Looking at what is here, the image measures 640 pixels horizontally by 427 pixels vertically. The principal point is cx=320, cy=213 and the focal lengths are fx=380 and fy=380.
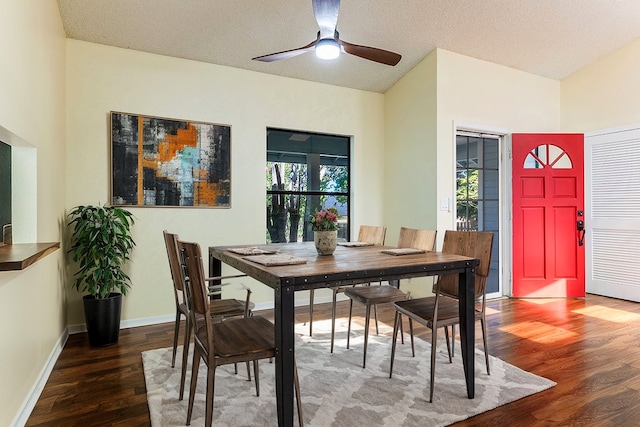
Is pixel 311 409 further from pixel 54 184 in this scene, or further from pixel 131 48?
pixel 131 48

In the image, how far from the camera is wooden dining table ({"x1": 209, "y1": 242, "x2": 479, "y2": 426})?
1.61 metres

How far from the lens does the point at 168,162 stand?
3.75 m

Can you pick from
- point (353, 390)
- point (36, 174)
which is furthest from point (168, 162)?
point (353, 390)

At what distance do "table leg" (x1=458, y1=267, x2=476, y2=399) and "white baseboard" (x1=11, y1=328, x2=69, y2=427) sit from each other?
2.34 meters

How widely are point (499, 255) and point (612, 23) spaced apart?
110 inches

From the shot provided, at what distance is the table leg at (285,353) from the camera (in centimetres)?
160

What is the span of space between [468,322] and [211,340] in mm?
1393

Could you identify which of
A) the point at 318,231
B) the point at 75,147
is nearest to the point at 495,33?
the point at 318,231

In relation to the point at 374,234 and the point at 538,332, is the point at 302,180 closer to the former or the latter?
the point at 374,234

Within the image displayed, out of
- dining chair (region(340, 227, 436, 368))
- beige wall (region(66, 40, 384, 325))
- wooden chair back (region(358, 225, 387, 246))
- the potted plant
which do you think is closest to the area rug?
dining chair (region(340, 227, 436, 368))

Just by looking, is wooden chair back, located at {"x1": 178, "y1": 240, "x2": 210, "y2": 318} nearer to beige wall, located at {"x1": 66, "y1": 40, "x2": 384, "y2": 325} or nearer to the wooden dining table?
the wooden dining table

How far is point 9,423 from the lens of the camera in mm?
1778

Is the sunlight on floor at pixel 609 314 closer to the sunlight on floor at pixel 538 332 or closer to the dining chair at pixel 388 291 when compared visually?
the sunlight on floor at pixel 538 332

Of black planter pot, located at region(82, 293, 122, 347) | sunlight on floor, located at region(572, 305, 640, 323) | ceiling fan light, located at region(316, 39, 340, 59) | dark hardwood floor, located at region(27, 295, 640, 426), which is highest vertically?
ceiling fan light, located at region(316, 39, 340, 59)
